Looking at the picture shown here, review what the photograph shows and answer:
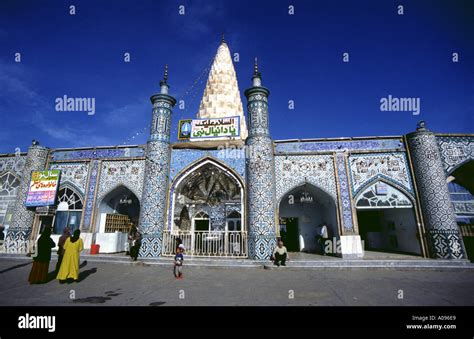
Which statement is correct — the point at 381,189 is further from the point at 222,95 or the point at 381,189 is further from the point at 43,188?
the point at 43,188

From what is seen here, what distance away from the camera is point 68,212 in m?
11.7

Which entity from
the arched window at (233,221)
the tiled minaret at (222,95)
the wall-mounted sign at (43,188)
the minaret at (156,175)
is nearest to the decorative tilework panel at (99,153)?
the wall-mounted sign at (43,188)

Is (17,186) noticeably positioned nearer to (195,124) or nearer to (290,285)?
(195,124)

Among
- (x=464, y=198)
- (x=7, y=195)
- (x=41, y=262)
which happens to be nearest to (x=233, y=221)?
(x=41, y=262)

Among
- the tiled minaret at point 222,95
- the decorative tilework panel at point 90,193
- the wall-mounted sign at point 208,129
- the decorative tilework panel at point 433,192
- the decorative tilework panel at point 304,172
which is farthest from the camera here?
the tiled minaret at point 222,95

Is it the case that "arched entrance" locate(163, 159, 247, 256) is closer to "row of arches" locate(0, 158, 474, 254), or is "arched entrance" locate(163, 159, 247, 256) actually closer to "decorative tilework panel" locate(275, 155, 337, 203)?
"row of arches" locate(0, 158, 474, 254)

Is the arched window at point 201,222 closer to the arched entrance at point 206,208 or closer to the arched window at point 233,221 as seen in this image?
the arched entrance at point 206,208

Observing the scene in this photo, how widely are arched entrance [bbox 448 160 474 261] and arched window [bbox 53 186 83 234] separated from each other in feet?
53.9

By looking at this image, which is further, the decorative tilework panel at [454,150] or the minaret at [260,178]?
the decorative tilework panel at [454,150]

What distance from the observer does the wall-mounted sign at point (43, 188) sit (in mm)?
11383

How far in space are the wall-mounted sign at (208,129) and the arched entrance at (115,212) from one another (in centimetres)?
398

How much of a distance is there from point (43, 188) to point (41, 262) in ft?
25.7

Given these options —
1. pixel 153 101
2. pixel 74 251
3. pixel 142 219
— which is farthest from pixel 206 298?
pixel 153 101

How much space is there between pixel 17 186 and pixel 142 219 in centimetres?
781
